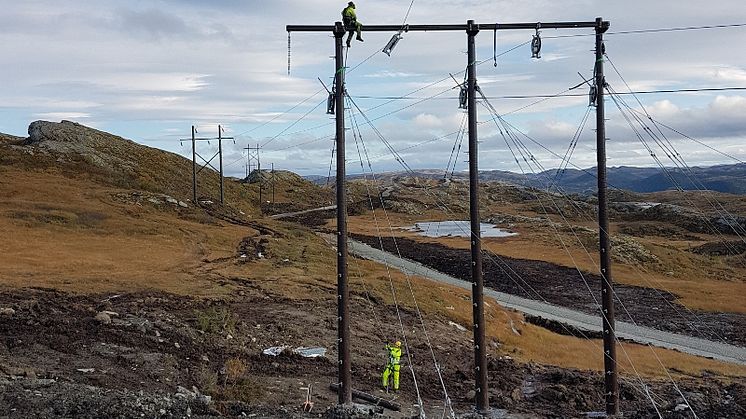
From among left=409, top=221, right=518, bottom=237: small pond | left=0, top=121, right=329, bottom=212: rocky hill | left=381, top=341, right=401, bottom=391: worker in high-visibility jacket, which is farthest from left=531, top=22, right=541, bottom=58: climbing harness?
left=409, top=221, right=518, bottom=237: small pond

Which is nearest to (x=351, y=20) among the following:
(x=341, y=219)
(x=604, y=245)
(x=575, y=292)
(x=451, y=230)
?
(x=341, y=219)

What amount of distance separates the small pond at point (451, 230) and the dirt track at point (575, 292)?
17.0m

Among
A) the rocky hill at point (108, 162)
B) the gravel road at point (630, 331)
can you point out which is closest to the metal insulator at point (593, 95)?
the gravel road at point (630, 331)

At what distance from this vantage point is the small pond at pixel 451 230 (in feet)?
329

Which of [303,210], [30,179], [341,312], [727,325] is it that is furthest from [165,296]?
[303,210]

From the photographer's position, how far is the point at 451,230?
4198 inches

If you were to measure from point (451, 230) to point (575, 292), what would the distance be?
1932 inches

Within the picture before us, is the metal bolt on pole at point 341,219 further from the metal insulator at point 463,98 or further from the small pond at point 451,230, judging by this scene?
the small pond at point 451,230

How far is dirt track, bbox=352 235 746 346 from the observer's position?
47.1 metres

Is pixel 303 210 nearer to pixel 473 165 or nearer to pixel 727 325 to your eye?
pixel 727 325

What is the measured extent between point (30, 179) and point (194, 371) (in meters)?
60.1

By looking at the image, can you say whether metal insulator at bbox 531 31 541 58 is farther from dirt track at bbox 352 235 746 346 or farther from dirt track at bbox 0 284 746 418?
dirt track at bbox 352 235 746 346

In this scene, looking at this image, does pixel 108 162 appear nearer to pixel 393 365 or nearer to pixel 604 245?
pixel 393 365

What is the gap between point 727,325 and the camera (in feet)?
156
